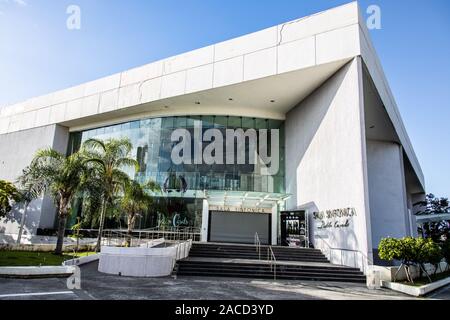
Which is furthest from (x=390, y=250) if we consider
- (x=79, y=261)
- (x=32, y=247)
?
(x=32, y=247)

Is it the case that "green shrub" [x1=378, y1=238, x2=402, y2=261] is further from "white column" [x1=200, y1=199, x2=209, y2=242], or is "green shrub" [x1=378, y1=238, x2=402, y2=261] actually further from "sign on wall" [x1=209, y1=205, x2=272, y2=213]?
"white column" [x1=200, y1=199, x2=209, y2=242]

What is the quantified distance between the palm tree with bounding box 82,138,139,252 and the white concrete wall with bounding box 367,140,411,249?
18148mm

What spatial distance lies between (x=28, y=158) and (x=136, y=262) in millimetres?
22877

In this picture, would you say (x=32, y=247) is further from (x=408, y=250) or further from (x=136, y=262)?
(x=408, y=250)

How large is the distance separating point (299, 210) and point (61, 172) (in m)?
13.9

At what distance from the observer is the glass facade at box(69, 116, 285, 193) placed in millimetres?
23609

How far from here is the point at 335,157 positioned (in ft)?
56.9

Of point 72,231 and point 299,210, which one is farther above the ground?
point 299,210

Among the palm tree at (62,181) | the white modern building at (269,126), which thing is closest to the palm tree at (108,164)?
the palm tree at (62,181)
